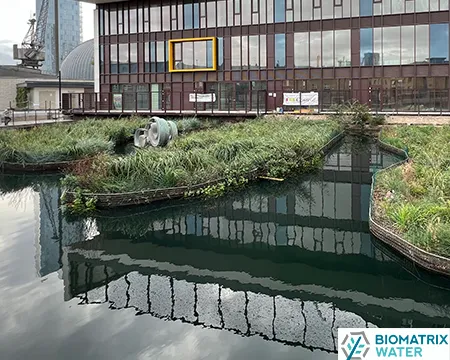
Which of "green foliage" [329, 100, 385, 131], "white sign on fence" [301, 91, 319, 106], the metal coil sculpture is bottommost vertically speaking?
the metal coil sculpture

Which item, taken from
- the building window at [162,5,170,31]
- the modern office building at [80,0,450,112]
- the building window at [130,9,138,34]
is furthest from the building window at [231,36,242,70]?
the building window at [130,9,138,34]

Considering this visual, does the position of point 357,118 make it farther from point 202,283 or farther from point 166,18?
point 202,283

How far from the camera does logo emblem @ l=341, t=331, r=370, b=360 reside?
4.66 metres

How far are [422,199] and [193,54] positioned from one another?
116 ft

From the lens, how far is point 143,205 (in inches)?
520

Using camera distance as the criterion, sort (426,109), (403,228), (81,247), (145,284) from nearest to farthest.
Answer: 1. (145,284)
2. (403,228)
3. (81,247)
4. (426,109)

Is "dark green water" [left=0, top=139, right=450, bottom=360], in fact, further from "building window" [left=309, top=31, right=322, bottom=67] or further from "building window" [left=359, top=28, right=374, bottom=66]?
"building window" [left=309, top=31, right=322, bottom=67]

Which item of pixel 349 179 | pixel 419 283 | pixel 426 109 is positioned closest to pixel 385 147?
pixel 349 179

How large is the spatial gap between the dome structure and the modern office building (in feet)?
108

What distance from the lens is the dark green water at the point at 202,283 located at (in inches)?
251

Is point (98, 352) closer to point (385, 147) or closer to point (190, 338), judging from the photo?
point (190, 338)

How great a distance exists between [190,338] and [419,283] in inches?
153

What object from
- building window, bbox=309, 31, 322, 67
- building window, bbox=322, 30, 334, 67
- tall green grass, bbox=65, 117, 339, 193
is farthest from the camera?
building window, bbox=309, 31, 322, 67

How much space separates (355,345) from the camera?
4773mm
